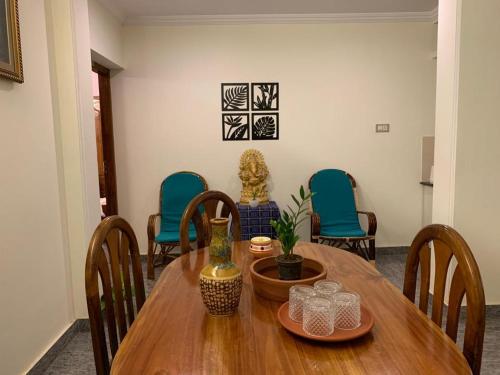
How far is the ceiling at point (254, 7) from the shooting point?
3.42 metres

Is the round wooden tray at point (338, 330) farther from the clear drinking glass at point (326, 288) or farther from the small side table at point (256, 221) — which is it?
the small side table at point (256, 221)

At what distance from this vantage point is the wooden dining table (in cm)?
86

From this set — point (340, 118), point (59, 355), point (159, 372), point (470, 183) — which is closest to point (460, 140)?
point (470, 183)

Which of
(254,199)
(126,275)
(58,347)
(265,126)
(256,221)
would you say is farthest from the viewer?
(265,126)

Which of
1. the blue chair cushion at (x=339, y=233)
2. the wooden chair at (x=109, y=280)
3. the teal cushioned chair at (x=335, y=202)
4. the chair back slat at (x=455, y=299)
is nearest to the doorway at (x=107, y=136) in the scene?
the teal cushioned chair at (x=335, y=202)

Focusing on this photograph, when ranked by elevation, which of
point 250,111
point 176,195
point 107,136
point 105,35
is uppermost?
point 105,35

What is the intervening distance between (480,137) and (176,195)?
2.63m

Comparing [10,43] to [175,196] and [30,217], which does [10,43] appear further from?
[175,196]

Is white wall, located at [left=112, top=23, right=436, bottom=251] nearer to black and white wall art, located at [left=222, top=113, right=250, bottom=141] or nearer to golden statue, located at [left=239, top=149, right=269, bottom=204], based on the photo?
black and white wall art, located at [left=222, top=113, right=250, bottom=141]

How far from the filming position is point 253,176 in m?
3.72

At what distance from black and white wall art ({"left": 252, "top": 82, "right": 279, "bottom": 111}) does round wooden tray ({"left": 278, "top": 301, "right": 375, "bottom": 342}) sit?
306 centimetres

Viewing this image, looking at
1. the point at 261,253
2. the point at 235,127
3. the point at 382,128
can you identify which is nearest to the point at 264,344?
the point at 261,253

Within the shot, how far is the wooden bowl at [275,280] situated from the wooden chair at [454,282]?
325 millimetres

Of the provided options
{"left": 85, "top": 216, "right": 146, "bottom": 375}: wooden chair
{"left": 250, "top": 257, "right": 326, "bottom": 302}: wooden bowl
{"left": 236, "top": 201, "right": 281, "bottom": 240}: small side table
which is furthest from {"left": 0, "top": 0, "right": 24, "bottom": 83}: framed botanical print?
{"left": 236, "top": 201, "right": 281, "bottom": 240}: small side table
